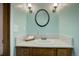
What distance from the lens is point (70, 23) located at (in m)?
2.21

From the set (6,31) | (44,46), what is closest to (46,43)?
(44,46)

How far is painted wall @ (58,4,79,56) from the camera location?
2.18 meters

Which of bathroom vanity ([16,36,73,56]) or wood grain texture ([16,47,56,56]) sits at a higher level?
bathroom vanity ([16,36,73,56])

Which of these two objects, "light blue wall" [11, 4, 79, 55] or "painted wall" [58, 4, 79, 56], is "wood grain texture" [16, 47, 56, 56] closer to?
"light blue wall" [11, 4, 79, 55]

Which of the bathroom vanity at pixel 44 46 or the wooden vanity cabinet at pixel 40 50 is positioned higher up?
the bathroom vanity at pixel 44 46

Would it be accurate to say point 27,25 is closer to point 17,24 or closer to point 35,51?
point 17,24

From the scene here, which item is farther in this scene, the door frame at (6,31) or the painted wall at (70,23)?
the painted wall at (70,23)

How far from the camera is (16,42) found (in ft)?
7.34

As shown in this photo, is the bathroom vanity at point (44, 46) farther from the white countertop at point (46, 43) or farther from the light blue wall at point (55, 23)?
the light blue wall at point (55, 23)

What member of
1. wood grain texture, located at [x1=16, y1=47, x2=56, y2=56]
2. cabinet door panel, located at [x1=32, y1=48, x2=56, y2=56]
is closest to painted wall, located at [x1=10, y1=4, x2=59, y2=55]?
wood grain texture, located at [x1=16, y1=47, x2=56, y2=56]

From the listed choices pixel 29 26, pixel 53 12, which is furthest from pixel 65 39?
pixel 29 26

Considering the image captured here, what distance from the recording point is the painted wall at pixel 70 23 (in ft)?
7.16

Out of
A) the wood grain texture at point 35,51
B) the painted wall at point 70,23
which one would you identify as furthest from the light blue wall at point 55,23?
the wood grain texture at point 35,51

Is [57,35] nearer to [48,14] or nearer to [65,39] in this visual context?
[65,39]
